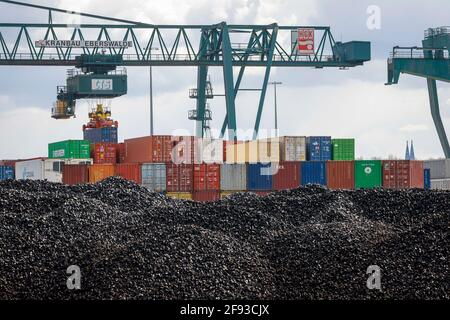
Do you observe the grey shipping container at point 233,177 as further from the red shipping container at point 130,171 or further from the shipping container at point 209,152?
the red shipping container at point 130,171

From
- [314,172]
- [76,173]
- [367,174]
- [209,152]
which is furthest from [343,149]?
[76,173]

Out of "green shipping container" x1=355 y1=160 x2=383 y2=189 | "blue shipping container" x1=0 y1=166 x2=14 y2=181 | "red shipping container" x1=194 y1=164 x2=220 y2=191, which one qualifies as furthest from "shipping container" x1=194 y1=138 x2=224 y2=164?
"blue shipping container" x1=0 y1=166 x2=14 y2=181

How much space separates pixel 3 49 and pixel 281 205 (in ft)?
149

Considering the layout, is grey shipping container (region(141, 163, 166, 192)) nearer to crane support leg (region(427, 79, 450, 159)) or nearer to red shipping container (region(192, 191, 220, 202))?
red shipping container (region(192, 191, 220, 202))

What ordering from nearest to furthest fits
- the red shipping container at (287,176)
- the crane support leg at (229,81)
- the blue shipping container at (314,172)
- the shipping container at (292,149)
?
the red shipping container at (287,176)
the blue shipping container at (314,172)
the shipping container at (292,149)
the crane support leg at (229,81)

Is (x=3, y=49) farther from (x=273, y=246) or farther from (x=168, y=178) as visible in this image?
(x=273, y=246)

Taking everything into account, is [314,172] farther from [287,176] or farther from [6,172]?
Answer: [6,172]

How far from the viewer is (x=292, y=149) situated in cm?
5734

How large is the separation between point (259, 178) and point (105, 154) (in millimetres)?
10930

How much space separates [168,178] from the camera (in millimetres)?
54031

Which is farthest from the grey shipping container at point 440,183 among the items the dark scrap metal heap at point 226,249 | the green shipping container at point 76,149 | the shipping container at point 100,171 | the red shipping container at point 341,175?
the dark scrap metal heap at point 226,249

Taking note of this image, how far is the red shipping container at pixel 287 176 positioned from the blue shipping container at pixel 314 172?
283 millimetres

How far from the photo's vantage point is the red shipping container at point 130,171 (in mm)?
54312

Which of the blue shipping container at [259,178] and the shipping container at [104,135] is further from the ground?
the shipping container at [104,135]
